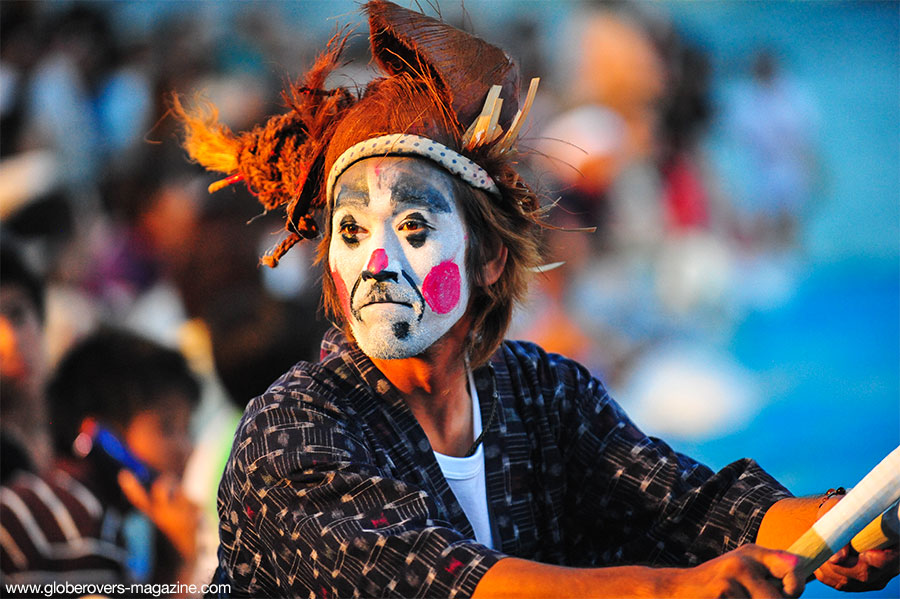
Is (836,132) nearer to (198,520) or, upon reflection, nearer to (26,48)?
(198,520)

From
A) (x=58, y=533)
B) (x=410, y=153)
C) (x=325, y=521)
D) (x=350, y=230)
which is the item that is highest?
(x=410, y=153)

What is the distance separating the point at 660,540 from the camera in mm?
2004

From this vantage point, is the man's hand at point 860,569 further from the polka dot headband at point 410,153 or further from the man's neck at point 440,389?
the polka dot headband at point 410,153

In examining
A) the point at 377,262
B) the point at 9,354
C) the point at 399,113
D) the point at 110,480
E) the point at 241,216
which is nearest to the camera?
the point at 377,262

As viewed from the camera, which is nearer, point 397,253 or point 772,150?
point 397,253

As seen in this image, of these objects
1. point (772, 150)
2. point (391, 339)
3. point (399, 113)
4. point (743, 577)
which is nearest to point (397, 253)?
point (391, 339)

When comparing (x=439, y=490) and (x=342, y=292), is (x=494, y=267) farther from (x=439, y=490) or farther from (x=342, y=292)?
(x=439, y=490)

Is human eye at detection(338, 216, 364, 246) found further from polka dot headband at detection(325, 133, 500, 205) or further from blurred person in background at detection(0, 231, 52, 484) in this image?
blurred person in background at detection(0, 231, 52, 484)

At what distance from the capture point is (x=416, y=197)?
6.11 ft

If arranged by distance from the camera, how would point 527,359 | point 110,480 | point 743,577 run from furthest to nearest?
1. point 110,480
2. point 527,359
3. point 743,577

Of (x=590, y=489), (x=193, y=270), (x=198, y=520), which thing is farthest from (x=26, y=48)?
(x=590, y=489)

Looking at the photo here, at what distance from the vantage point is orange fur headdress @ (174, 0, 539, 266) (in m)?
1.92

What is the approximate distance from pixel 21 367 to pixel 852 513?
2.93m

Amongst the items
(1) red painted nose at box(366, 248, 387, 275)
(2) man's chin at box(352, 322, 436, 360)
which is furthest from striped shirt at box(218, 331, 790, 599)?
(1) red painted nose at box(366, 248, 387, 275)
